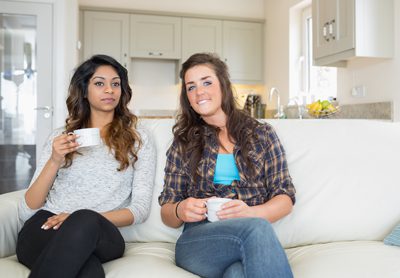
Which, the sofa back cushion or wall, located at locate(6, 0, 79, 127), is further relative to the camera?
wall, located at locate(6, 0, 79, 127)

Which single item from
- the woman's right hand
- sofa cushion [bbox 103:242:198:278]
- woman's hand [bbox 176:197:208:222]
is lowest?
sofa cushion [bbox 103:242:198:278]

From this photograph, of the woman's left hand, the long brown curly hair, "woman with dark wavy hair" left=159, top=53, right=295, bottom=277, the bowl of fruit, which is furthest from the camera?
the bowl of fruit

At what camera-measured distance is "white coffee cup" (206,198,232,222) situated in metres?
1.17

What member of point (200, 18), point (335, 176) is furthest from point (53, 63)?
point (335, 176)

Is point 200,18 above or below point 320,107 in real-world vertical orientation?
above

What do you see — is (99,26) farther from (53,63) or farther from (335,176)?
(335,176)

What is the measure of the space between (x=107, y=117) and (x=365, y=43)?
2.32 metres

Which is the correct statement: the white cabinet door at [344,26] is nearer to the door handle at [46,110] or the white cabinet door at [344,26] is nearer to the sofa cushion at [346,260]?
the sofa cushion at [346,260]

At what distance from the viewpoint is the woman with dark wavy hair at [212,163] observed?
1348 millimetres

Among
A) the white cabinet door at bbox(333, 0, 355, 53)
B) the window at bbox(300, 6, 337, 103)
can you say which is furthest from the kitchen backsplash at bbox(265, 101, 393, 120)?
the window at bbox(300, 6, 337, 103)

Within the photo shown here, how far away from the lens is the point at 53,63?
3924mm

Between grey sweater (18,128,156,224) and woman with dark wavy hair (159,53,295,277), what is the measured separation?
0.09 m

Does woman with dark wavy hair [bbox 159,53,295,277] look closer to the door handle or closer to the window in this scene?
the door handle

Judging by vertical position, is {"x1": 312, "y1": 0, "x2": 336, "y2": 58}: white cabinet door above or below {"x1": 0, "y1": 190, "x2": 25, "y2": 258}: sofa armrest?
above
